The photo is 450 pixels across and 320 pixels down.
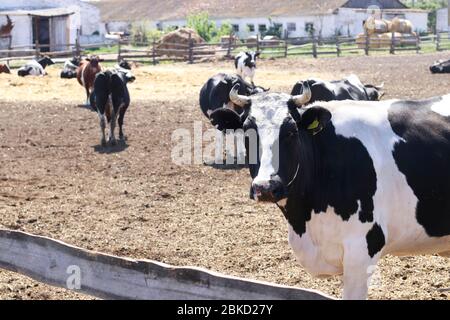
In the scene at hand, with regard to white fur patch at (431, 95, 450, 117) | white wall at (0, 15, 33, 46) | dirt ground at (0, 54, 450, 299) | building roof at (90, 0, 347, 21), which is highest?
building roof at (90, 0, 347, 21)

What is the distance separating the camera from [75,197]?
10.4m

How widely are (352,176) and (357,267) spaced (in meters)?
0.61

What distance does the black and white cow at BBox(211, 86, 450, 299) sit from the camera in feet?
16.9

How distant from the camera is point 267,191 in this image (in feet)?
16.0

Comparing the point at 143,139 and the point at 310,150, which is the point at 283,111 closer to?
the point at 310,150

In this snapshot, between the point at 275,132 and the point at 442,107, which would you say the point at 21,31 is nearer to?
the point at 442,107

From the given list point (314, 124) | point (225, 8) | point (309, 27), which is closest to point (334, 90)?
point (314, 124)

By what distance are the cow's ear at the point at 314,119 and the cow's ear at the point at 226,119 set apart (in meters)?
0.48

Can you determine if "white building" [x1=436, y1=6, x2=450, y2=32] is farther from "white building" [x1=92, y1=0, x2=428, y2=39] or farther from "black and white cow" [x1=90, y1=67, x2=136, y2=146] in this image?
"black and white cow" [x1=90, y1=67, x2=136, y2=146]

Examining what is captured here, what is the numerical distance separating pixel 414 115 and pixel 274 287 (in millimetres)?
2187

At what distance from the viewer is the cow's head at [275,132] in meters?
4.94

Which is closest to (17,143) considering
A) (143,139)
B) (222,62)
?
(143,139)

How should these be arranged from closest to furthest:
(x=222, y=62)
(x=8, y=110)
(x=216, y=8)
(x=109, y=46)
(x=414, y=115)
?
(x=414, y=115) → (x=8, y=110) → (x=222, y=62) → (x=109, y=46) → (x=216, y=8)

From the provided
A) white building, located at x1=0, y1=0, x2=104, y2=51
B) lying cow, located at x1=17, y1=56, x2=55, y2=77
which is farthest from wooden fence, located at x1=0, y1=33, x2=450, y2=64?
lying cow, located at x1=17, y1=56, x2=55, y2=77
